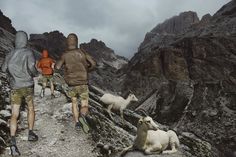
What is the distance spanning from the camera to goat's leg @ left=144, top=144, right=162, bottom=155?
46.6ft

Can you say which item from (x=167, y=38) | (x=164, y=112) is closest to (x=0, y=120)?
(x=164, y=112)

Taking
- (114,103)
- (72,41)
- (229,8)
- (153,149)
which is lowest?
(153,149)

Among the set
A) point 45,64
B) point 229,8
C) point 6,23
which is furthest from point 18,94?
point 6,23

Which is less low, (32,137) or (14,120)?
(14,120)

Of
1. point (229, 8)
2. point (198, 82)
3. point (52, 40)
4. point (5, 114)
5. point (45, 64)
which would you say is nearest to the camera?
point (5, 114)

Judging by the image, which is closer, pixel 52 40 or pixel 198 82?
pixel 198 82

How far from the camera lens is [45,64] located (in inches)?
797

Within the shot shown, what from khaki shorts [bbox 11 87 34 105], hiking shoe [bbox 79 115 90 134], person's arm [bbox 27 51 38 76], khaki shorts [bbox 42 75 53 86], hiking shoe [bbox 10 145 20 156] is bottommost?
hiking shoe [bbox 10 145 20 156]

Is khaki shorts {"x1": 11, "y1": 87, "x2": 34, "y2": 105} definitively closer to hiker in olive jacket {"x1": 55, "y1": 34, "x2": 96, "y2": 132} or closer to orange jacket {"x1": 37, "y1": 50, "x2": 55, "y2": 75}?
hiker in olive jacket {"x1": 55, "y1": 34, "x2": 96, "y2": 132}

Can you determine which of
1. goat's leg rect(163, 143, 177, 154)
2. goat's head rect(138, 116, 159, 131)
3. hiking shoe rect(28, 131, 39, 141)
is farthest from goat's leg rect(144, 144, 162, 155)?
hiking shoe rect(28, 131, 39, 141)

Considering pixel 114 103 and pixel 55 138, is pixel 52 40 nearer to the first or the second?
pixel 114 103

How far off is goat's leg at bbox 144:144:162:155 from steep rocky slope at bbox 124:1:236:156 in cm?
3059

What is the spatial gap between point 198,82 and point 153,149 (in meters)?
64.7

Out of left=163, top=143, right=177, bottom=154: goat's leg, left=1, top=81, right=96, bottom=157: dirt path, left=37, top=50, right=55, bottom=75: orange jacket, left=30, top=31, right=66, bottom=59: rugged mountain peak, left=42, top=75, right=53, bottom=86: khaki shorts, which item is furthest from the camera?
left=30, top=31, right=66, bottom=59: rugged mountain peak
